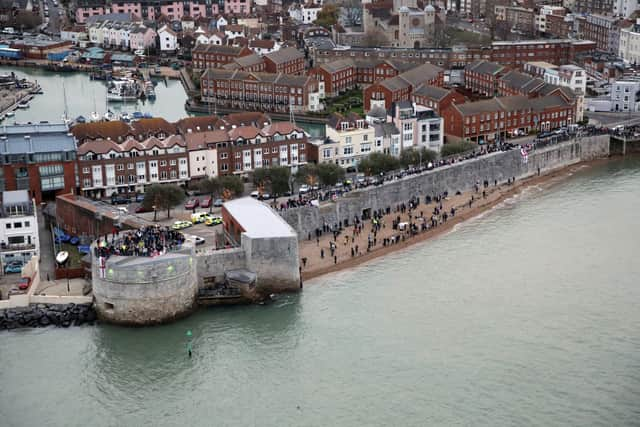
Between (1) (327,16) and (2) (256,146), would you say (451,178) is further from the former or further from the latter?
(1) (327,16)

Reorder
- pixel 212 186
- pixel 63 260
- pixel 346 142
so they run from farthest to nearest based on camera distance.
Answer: pixel 346 142 → pixel 212 186 → pixel 63 260

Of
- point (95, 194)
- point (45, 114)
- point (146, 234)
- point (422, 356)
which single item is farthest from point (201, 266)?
point (45, 114)

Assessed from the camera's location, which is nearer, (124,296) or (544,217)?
(124,296)

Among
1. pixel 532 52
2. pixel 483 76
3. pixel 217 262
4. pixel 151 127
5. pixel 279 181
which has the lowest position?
pixel 217 262

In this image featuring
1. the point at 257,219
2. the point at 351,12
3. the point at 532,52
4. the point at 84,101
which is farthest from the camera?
the point at 351,12

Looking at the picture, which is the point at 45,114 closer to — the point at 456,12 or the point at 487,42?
the point at 487,42

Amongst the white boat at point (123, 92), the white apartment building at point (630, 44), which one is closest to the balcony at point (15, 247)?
the white boat at point (123, 92)

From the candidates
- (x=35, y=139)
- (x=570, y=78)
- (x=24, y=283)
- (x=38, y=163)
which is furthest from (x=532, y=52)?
(x=24, y=283)
